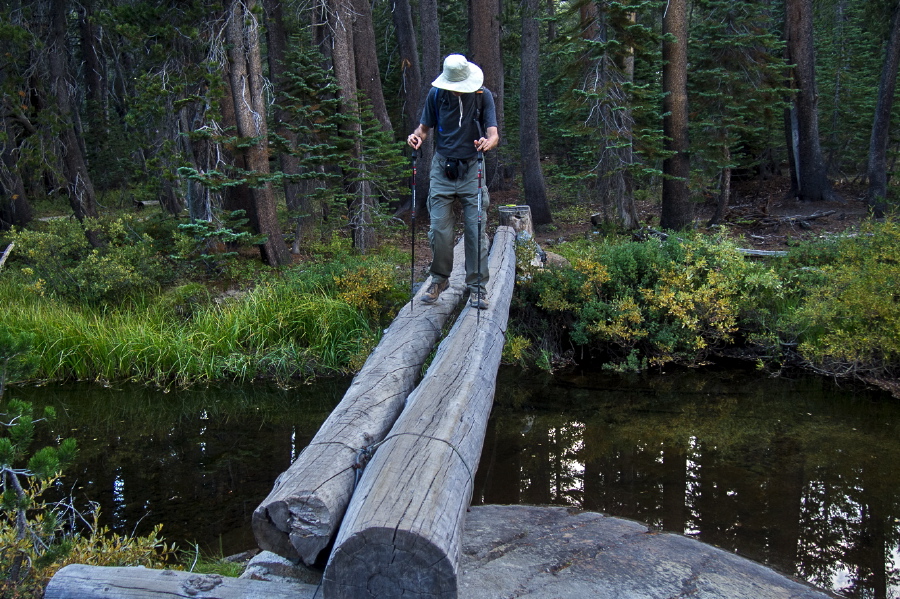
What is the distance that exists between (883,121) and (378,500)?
1775cm

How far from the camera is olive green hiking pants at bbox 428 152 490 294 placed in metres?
6.47

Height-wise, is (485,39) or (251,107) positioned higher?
(485,39)

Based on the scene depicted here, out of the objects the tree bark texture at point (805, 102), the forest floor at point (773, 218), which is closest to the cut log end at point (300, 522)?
the forest floor at point (773, 218)

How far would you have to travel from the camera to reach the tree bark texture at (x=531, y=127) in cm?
1720

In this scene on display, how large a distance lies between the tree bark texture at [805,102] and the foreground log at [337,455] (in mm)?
14634

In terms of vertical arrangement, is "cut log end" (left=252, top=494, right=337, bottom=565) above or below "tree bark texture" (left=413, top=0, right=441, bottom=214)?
below

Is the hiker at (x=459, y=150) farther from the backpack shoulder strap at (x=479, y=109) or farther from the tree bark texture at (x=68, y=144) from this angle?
the tree bark texture at (x=68, y=144)

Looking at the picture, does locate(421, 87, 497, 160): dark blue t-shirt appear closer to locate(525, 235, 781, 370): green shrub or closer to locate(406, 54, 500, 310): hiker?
locate(406, 54, 500, 310): hiker

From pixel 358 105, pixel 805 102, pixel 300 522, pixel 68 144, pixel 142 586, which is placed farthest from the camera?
pixel 805 102

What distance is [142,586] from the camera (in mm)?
3031

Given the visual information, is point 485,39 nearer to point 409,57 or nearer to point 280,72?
point 409,57

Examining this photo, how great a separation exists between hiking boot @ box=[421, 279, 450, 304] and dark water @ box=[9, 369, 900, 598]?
172cm

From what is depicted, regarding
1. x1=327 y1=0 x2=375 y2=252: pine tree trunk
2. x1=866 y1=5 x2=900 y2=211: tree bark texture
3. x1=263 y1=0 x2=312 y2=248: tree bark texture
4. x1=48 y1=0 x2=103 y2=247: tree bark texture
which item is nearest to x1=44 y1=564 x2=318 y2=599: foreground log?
x1=327 y1=0 x2=375 y2=252: pine tree trunk

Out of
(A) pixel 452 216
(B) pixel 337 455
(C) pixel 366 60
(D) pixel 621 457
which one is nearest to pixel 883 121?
(C) pixel 366 60
